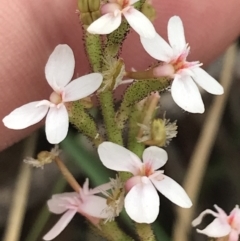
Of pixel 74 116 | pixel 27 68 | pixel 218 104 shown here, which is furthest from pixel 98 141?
pixel 218 104

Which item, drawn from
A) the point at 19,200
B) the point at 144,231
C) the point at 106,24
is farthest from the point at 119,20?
the point at 19,200

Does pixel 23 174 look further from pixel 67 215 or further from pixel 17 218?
pixel 67 215

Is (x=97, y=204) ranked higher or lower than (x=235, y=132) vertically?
higher

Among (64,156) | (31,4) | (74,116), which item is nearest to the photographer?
(74,116)

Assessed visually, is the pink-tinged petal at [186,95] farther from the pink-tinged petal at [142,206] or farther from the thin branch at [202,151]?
the thin branch at [202,151]

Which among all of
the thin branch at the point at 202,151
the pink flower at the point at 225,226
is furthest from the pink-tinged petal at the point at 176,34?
the thin branch at the point at 202,151
